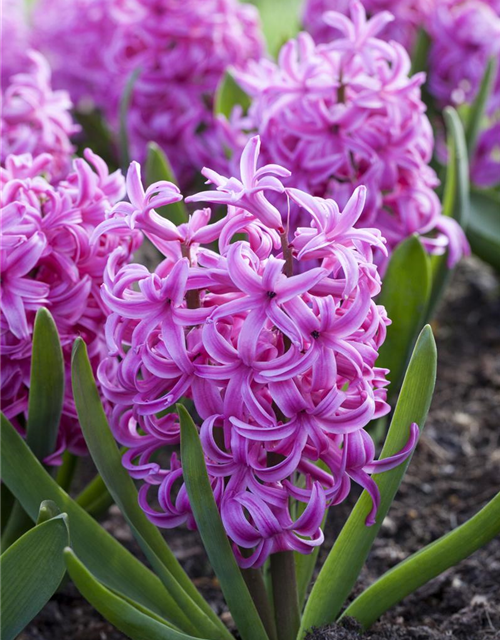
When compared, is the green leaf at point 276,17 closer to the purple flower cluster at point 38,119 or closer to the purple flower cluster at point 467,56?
the purple flower cluster at point 467,56

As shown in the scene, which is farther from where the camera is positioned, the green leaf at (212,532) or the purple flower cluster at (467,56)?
the purple flower cluster at (467,56)

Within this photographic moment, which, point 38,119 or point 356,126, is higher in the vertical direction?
point 356,126

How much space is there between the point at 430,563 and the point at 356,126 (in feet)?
2.57

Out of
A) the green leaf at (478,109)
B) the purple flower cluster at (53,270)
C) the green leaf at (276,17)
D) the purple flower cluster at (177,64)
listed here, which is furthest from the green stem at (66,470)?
the green leaf at (276,17)

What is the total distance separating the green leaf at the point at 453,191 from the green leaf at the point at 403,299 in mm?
262

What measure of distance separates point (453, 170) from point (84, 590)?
1.15 m

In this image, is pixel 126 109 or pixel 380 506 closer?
pixel 380 506

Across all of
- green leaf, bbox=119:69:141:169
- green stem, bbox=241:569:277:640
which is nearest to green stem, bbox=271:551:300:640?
green stem, bbox=241:569:277:640

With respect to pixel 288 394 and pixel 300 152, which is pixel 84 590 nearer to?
pixel 288 394

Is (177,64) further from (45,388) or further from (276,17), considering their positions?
(276,17)

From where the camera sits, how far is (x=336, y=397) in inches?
41.7

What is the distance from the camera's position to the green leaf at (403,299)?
61.4 inches

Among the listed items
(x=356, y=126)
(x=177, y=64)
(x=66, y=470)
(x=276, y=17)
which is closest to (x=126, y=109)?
(x=177, y=64)

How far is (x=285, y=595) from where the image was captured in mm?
1269
